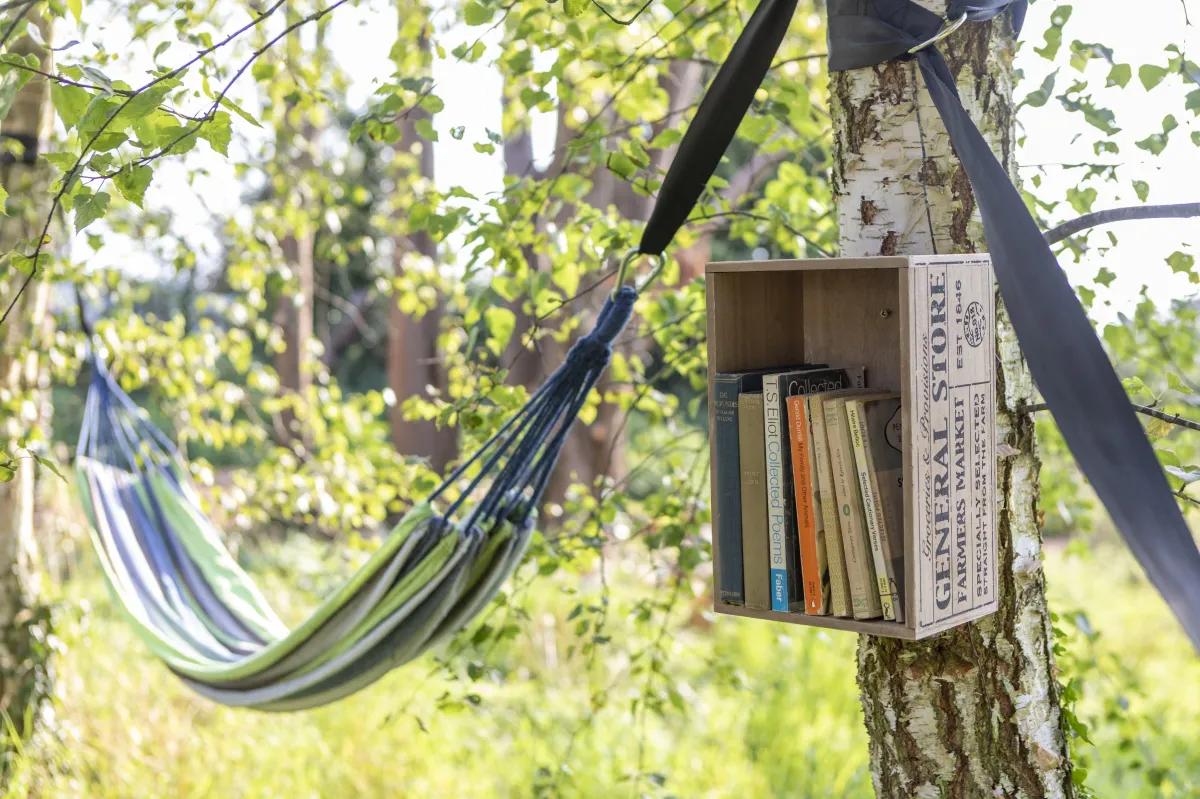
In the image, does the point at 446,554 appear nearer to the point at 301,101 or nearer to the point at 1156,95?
the point at 301,101

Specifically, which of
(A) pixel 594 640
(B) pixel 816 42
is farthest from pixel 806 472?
(B) pixel 816 42

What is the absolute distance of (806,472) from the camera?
1116 mm

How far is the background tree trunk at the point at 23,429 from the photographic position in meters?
2.46

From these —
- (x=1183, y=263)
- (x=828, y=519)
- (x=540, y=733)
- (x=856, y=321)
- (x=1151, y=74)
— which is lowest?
(x=540, y=733)

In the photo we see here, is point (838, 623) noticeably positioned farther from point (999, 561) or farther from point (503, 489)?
point (503, 489)

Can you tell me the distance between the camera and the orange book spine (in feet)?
3.66

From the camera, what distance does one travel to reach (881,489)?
1101 millimetres

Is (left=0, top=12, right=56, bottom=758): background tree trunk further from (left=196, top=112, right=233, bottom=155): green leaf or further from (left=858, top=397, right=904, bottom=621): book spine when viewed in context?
(left=858, top=397, right=904, bottom=621): book spine

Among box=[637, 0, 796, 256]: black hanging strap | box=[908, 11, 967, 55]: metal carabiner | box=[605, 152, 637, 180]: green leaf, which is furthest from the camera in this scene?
box=[605, 152, 637, 180]: green leaf

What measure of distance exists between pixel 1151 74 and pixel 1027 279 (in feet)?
1.96

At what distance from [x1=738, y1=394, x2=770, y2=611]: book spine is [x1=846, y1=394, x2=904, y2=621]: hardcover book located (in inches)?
4.5

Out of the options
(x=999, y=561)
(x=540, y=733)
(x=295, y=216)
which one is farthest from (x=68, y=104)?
(x=540, y=733)

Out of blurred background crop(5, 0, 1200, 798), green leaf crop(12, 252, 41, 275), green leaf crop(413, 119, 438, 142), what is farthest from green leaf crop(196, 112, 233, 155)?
green leaf crop(413, 119, 438, 142)

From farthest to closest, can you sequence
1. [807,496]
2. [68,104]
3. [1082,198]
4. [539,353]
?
[539,353]
[1082,198]
[807,496]
[68,104]
